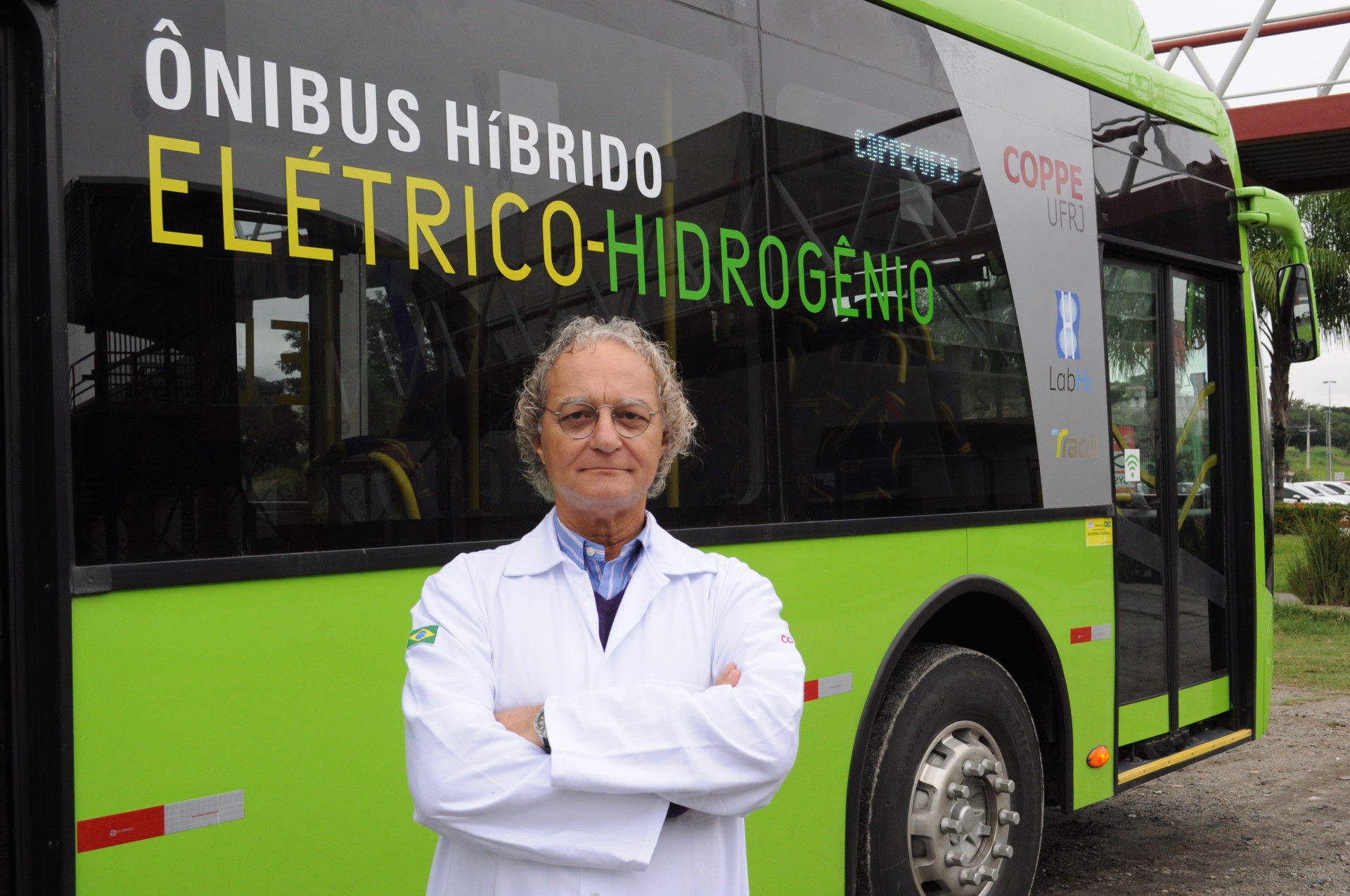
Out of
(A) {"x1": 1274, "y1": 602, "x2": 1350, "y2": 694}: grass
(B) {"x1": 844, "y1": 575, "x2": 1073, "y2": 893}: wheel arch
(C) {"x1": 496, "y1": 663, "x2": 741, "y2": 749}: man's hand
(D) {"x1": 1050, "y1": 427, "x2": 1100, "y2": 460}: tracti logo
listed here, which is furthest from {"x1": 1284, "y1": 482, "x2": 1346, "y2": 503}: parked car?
(C) {"x1": 496, "y1": 663, "x2": 741, "y2": 749}: man's hand

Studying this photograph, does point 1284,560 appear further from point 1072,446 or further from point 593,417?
point 593,417

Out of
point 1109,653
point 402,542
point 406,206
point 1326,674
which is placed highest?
point 406,206

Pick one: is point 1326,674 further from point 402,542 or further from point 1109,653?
point 402,542

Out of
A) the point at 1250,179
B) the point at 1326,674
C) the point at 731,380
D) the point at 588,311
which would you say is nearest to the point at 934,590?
the point at 731,380

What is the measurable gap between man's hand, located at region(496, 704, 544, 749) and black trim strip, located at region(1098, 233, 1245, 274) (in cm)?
375

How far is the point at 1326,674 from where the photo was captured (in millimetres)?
10141

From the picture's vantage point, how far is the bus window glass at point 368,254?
2.27 meters

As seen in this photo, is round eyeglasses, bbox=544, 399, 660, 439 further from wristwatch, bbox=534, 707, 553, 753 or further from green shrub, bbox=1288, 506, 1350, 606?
green shrub, bbox=1288, 506, 1350, 606

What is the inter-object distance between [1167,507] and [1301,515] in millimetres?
14185

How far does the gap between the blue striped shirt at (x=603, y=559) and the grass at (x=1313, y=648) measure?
9.27 m

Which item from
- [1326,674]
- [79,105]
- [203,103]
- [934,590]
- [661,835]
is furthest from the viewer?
[1326,674]

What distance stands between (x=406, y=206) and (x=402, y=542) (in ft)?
2.41

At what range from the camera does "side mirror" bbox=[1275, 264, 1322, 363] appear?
5.96m

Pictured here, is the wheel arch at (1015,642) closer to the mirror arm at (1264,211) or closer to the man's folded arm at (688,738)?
the man's folded arm at (688,738)
